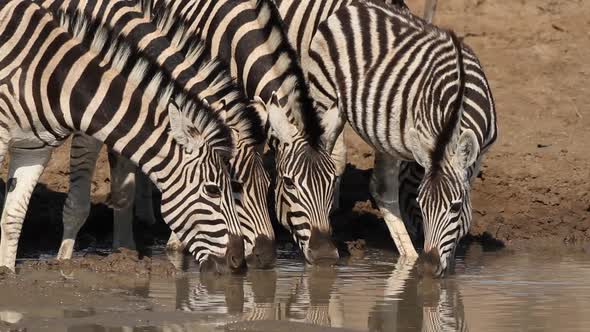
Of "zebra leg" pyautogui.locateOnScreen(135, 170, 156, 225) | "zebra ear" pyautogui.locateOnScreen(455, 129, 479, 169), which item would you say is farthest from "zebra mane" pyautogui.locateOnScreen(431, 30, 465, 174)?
"zebra leg" pyautogui.locateOnScreen(135, 170, 156, 225)

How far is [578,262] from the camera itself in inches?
474

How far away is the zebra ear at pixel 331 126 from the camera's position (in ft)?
38.6

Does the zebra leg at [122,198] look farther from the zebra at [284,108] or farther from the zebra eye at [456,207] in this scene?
the zebra eye at [456,207]

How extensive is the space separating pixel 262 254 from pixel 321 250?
45 centimetres

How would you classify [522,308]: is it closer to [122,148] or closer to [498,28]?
[122,148]

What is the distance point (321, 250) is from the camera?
37.1 feet

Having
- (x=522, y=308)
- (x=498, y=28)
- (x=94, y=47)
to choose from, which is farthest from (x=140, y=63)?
(x=498, y=28)

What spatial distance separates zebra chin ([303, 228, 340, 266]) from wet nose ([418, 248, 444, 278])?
0.70 m

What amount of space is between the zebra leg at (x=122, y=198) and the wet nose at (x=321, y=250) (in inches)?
71.5

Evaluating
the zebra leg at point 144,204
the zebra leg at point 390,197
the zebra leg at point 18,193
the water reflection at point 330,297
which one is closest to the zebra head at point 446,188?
the water reflection at point 330,297

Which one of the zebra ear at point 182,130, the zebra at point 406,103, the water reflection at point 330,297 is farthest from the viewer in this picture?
the zebra at point 406,103

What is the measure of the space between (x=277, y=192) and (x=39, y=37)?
2.21 meters

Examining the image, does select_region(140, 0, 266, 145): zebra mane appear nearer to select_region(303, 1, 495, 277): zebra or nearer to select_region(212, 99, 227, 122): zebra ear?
select_region(212, 99, 227, 122): zebra ear

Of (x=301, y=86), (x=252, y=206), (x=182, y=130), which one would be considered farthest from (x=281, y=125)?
(x=182, y=130)
